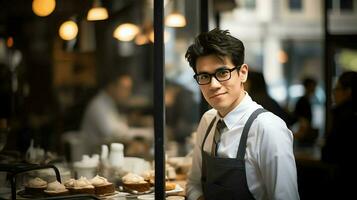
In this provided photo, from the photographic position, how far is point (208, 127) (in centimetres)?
218

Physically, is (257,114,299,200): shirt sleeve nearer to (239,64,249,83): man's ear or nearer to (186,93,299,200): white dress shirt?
(186,93,299,200): white dress shirt

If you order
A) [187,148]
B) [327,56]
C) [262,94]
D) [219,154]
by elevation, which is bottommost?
[187,148]

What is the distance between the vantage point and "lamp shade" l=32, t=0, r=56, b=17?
3.82 meters

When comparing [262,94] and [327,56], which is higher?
[327,56]

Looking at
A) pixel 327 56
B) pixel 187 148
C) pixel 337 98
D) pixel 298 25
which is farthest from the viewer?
pixel 298 25

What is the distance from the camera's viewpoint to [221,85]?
1941 mm

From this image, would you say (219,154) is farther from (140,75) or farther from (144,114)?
(140,75)

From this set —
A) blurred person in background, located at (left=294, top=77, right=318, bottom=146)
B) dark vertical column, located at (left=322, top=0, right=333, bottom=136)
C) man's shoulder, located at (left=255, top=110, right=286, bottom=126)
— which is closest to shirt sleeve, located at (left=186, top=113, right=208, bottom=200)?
man's shoulder, located at (left=255, top=110, right=286, bottom=126)

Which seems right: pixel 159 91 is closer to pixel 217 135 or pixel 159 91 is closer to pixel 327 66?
pixel 217 135

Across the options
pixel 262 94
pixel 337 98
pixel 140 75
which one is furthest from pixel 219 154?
pixel 140 75

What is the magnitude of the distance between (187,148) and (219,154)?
2.15 meters

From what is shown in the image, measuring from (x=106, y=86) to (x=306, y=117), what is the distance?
2.53m

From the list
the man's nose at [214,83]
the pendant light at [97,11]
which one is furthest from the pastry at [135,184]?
the pendant light at [97,11]

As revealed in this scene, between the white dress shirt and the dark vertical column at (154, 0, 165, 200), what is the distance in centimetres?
26
